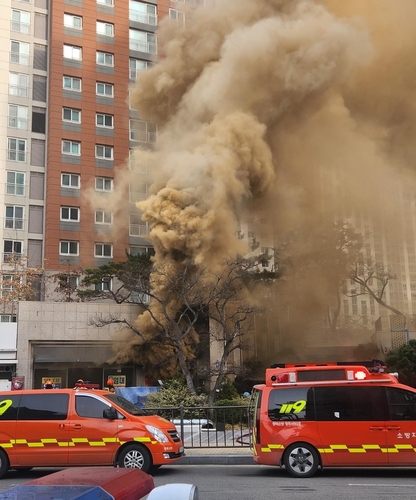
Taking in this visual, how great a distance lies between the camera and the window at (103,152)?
3722cm

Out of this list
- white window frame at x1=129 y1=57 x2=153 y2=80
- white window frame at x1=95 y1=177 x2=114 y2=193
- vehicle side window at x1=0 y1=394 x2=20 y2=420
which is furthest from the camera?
white window frame at x1=129 y1=57 x2=153 y2=80

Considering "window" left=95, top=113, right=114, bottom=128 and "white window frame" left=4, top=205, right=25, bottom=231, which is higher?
"window" left=95, top=113, right=114, bottom=128

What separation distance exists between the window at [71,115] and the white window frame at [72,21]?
579 cm

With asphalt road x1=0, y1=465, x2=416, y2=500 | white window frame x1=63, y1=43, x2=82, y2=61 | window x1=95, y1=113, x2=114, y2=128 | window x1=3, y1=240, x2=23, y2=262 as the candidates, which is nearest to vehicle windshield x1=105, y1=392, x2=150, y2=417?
asphalt road x1=0, y1=465, x2=416, y2=500

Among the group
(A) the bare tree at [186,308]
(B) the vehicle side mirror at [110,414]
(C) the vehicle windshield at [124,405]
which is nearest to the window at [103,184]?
(A) the bare tree at [186,308]

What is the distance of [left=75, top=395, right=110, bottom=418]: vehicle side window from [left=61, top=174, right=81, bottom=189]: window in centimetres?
2769

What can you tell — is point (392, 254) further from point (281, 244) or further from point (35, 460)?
point (35, 460)

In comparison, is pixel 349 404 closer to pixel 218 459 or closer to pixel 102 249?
pixel 218 459

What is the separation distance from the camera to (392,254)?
37.9 meters

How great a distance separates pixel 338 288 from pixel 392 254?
17.8 ft

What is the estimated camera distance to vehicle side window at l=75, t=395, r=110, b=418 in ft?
31.1

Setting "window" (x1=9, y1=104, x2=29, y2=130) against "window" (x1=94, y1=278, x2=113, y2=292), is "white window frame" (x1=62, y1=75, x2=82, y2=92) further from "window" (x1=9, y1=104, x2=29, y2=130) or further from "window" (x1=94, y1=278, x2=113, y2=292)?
"window" (x1=94, y1=278, x2=113, y2=292)

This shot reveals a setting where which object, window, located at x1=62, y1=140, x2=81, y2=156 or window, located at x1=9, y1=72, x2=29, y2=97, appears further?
window, located at x1=9, y1=72, x2=29, y2=97

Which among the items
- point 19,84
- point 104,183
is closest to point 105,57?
point 19,84
